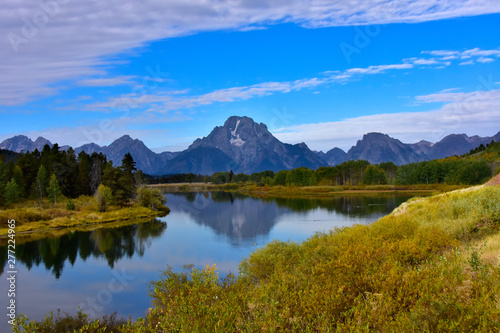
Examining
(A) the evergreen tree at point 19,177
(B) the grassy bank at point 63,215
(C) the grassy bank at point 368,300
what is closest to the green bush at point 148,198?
(B) the grassy bank at point 63,215

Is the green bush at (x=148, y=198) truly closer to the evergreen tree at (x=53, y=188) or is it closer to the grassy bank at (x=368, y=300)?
the evergreen tree at (x=53, y=188)

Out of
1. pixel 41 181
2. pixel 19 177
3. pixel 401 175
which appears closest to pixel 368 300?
pixel 41 181

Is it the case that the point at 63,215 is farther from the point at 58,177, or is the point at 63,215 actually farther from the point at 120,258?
the point at 120,258

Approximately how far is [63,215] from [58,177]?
21244mm

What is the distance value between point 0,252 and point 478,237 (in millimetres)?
43329

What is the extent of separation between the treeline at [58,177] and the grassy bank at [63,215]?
2844mm

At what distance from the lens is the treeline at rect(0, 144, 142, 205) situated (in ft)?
222

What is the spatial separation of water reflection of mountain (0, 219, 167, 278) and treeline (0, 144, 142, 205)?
21.7m

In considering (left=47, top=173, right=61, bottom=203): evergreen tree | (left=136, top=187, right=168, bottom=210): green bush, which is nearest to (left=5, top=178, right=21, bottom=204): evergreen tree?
(left=47, top=173, right=61, bottom=203): evergreen tree

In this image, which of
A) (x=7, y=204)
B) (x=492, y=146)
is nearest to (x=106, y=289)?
Result: (x=7, y=204)

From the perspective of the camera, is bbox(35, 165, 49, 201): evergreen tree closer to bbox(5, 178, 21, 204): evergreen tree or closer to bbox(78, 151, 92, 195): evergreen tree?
bbox(5, 178, 21, 204): evergreen tree

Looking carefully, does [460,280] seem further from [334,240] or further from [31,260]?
[31,260]

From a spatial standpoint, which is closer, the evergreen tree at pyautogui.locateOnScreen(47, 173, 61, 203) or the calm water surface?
the calm water surface

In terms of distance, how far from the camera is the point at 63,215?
6022 centimetres
